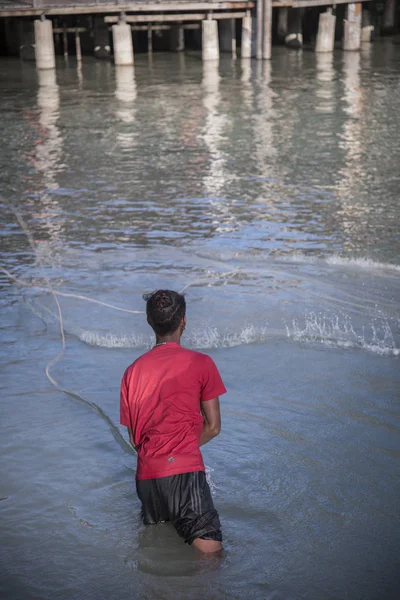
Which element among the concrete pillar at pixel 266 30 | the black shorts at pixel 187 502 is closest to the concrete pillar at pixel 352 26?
the concrete pillar at pixel 266 30

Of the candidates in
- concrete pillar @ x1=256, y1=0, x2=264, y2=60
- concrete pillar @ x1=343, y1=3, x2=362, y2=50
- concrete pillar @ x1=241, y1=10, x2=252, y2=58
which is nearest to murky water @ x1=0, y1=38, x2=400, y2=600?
concrete pillar @ x1=256, y1=0, x2=264, y2=60

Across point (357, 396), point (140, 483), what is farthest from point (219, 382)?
point (357, 396)

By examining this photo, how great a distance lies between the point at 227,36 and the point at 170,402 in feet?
105

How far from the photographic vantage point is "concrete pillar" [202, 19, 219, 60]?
98.2 ft

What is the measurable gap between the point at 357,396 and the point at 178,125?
13.0 metres

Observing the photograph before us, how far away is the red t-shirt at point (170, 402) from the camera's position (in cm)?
371

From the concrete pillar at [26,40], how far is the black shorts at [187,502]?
2905 centimetres

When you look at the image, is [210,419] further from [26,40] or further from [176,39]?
[176,39]

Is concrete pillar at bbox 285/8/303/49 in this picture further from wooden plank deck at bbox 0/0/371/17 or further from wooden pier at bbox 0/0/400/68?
wooden plank deck at bbox 0/0/371/17

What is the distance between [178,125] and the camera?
18.0 m

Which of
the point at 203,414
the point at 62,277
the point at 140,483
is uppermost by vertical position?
the point at 203,414

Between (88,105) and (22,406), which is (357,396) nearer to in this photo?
(22,406)

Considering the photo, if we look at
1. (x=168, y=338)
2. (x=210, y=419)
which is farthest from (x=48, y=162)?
(x=210, y=419)

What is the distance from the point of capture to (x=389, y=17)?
3903 centimetres
